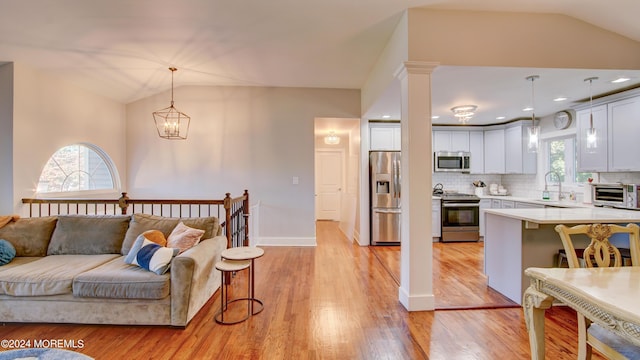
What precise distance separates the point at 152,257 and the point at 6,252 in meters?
1.51

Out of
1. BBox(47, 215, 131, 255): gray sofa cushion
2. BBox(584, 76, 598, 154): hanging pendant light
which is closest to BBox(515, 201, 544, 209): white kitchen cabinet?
BBox(584, 76, 598, 154): hanging pendant light

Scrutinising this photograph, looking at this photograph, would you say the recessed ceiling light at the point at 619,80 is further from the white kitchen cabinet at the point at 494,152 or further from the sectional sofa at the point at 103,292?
the sectional sofa at the point at 103,292

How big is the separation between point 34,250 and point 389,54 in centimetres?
428

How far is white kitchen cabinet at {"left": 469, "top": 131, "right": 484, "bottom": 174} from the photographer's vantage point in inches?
226

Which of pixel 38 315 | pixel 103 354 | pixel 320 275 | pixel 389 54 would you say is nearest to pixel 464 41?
pixel 389 54

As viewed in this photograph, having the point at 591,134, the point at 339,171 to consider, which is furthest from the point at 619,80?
the point at 339,171

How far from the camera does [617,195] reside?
356cm

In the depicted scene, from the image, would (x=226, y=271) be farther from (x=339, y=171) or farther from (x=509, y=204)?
(x=339, y=171)

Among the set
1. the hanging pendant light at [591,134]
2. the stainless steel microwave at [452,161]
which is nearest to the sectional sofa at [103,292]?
the hanging pendant light at [591,134]

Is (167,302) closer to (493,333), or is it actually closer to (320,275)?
(320,275)

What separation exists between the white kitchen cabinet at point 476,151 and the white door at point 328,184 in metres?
3.45

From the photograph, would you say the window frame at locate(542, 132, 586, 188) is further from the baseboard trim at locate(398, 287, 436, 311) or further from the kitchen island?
the baseboard trim at locate(398, 287, 436, 311)

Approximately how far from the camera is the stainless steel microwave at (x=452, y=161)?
5723 millimetres

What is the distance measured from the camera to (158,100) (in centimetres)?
512
